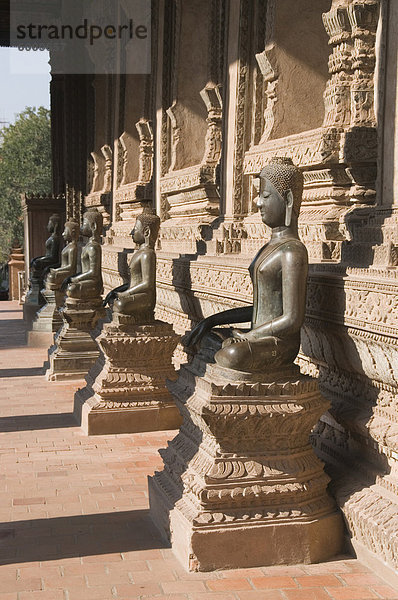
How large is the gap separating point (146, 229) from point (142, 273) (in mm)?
363

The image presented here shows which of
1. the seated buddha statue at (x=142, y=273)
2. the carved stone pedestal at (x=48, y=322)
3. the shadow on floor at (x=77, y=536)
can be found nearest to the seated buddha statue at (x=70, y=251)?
the carved stone pedestal at (x=48, y=322)

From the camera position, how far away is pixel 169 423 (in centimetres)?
670

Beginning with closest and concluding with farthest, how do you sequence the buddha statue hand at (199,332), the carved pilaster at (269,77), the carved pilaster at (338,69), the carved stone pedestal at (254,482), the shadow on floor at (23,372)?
1. the carved stone pedestal at (254,482)
2. the buddha statue hand at (199,332)
3. the carved pilaster at (338,69)
4. the carved pilaster at (269,77)
5. the shadow on floor at (23,372)

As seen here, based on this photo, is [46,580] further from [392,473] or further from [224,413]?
[392,473]

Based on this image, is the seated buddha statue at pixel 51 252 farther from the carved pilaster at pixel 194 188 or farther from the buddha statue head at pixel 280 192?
the buddha statue head at pixel 280 192

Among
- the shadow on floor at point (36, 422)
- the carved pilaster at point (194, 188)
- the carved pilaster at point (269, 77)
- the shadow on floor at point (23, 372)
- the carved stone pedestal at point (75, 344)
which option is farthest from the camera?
the shadow on floor at point (23, 372)

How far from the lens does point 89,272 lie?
29.7 ft

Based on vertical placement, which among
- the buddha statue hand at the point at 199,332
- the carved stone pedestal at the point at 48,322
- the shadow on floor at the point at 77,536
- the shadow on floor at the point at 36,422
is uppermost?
the buddha statue hand at the point at 199,332

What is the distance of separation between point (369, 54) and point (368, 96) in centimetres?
25

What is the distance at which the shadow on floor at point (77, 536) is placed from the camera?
13.1ft

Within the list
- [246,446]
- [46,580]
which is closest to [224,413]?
[246,446]

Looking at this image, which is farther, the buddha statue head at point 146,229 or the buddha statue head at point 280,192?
the buddha statue head at point 146,229

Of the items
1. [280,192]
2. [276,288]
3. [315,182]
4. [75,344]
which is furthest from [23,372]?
[280,192]

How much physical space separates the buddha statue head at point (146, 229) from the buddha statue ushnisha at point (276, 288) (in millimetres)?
2471
